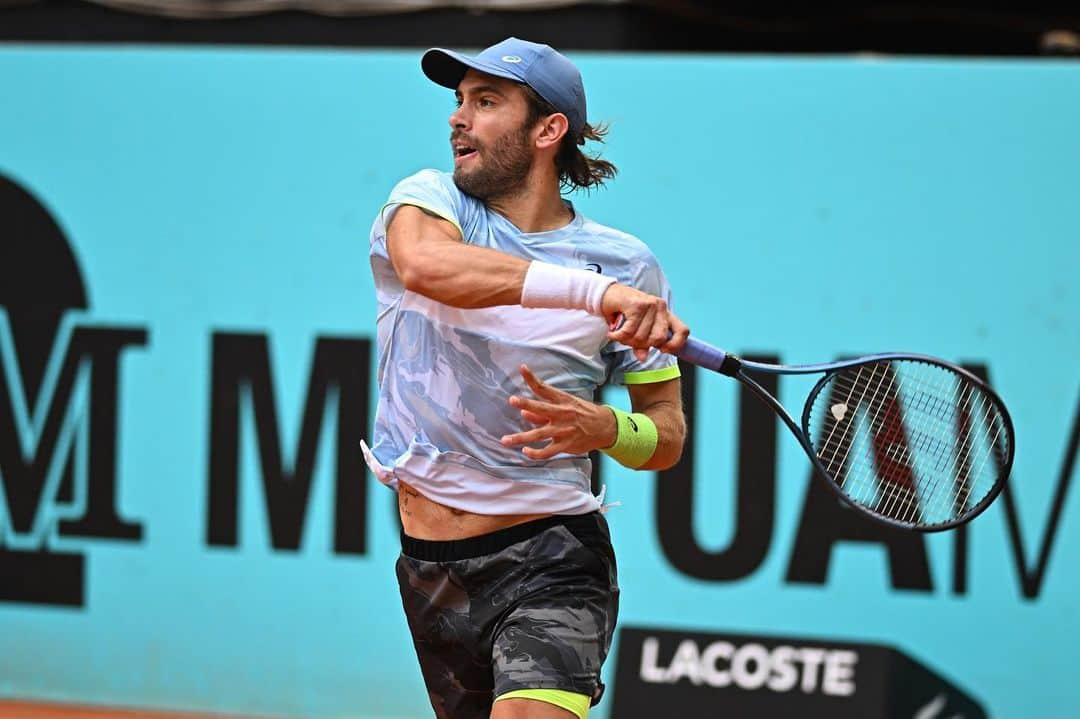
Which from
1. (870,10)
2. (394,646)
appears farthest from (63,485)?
(870,10)

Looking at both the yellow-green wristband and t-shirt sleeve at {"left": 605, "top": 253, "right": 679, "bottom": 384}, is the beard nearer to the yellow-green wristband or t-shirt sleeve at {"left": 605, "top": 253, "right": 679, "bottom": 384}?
t-shirt sleeve at {"left": 605, "top": 253, "right": 679, "bottom": 384}

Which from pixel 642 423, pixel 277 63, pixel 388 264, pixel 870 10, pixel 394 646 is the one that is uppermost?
pixel 870 10

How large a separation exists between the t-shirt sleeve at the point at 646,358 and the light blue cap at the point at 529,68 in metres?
0.34

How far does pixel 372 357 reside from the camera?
6039mm

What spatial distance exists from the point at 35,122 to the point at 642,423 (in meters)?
3.54

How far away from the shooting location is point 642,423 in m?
3.59

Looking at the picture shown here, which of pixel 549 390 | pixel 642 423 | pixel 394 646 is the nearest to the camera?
pixel 549 390

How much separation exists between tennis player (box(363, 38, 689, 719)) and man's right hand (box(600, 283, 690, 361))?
232 millimetres

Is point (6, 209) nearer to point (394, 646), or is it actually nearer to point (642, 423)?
point (394, 646)

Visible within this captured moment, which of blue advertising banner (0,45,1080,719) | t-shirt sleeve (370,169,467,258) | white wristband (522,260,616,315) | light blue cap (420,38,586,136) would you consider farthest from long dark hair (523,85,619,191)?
blue advertising banner (0,45,1080,719)

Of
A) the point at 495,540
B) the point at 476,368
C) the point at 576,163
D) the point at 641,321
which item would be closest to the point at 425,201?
the point at 476,368

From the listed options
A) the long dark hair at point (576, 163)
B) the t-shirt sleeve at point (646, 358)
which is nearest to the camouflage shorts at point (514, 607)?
the t-shirt sleeve at point (646, 358)

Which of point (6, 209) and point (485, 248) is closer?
point (485, 248)

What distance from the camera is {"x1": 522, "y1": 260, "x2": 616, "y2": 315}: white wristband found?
10.6 ft
